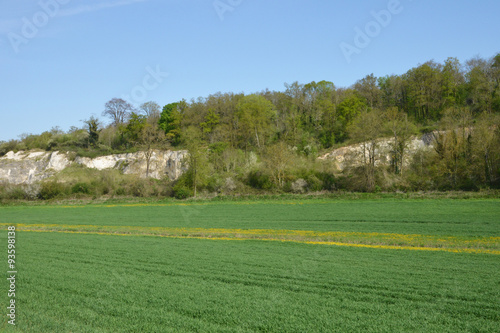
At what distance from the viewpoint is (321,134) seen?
70000mm

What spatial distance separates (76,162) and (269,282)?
74457 mm

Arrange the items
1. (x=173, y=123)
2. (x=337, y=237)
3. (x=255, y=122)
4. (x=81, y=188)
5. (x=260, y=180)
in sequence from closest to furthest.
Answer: (x=337, y=237)
(x=260, y=180)
(x=81, y=188)
(x=255, y=122)
(x=173, y=123)

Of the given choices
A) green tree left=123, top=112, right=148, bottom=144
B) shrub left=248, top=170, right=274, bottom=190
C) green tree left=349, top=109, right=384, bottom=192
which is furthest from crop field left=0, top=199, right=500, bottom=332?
green tree left=123, top=112, right=148, bottom=144

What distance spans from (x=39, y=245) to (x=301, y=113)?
206 feet

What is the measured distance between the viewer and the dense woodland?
149ft

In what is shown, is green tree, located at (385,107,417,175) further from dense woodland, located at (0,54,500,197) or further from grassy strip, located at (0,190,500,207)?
grassy strip, located at (0,190,500,207)

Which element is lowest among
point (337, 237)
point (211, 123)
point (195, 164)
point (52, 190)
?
point (337, 237)

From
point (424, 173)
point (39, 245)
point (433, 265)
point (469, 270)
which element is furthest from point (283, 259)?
point (424, 173)

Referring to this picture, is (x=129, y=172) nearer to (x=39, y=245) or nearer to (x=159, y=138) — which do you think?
Answer: (x=159, y=138)

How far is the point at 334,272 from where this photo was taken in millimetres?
12430

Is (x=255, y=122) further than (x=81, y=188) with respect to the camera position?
Yes

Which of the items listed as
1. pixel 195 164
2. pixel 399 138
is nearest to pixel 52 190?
pixel 195 164

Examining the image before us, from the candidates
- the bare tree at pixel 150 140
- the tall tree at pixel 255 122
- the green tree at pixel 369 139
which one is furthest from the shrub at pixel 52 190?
the green tree at pixel 369 139

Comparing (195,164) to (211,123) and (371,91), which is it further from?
(371,91)
